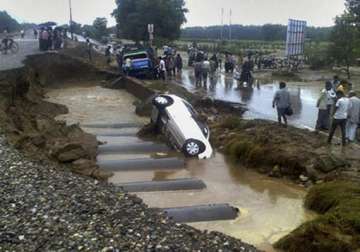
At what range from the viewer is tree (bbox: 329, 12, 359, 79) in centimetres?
3928

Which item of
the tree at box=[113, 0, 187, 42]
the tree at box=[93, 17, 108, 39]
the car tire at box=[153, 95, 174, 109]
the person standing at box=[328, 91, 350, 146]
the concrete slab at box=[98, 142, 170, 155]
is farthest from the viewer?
the tree at box=[93, 17, 108, 39]

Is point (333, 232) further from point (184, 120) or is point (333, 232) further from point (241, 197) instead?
point (184, 120)

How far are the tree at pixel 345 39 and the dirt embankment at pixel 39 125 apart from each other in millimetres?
20823

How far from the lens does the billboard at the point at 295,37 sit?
128 ft

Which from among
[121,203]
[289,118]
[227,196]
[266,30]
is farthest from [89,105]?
[266,30]

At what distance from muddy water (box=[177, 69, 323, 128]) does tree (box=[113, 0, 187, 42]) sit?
11.9 meters

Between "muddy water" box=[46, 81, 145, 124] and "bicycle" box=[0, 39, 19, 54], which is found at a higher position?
"bicycle" box=[0, 39, 19, 54]

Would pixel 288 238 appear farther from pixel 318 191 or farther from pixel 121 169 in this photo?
pixel 121 169

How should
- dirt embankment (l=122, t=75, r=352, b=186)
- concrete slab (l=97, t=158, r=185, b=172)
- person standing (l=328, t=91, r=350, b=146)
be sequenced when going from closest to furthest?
dirt embankment (l=122, t=75, r=352, b=186) < person standing (l=328, t=91, r=350, b=146) < concrete slab (l=97, t=158, r=185, b=172)

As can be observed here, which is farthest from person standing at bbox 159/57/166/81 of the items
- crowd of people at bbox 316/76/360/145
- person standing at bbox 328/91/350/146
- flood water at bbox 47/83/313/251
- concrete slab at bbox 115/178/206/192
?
concrete slab at bbox 115/178/206/192

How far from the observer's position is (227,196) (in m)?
13.2

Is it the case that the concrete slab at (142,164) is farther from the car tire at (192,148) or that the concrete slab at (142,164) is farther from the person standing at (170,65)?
the person standing at (170,65)

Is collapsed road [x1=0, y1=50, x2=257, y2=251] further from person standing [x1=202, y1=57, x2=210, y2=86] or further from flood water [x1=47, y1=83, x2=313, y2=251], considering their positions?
person standing [x1=202, y1=57, x2=210, y2=86]

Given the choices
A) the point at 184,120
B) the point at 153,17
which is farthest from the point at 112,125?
the point at 153,17
